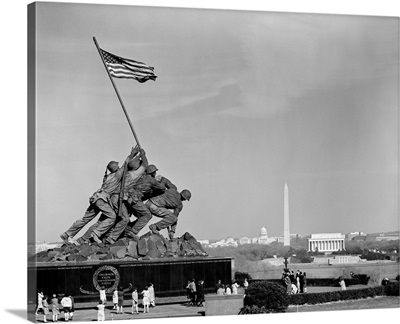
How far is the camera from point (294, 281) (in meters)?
27.2

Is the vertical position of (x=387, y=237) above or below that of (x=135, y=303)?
above

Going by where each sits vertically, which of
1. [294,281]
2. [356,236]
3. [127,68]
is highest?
[127,68]

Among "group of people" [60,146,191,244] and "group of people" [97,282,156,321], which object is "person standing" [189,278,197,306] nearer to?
"group of people" [97,282,156,321]

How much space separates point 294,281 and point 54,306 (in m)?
5.52

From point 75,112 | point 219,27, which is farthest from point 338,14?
point 75,112

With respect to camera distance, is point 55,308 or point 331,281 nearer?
point 55,308

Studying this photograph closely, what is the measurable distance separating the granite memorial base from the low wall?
53 centimetres

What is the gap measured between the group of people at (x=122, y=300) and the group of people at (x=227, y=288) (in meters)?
1.50

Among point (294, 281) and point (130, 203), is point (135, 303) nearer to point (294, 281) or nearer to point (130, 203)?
point (130, 203)

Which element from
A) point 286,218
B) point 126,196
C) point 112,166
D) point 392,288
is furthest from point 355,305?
point 112,166

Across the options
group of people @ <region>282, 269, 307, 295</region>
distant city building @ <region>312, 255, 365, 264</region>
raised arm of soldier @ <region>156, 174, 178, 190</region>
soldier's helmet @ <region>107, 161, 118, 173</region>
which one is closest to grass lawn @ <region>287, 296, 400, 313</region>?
group of people @ <region>282, 269, 307, 295</region>

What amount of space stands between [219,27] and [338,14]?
2836 millimetres

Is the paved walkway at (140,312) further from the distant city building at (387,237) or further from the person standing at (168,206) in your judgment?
the distant city building at (387,237)

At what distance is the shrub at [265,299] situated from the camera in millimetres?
26156
